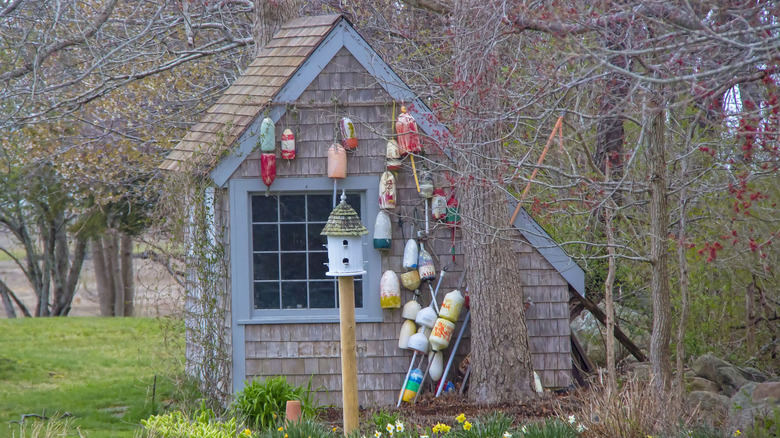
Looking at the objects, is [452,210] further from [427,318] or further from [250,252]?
[250,252]

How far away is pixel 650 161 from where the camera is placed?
6.08 meters

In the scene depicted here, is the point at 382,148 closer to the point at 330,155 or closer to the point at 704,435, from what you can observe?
the point at 330,155

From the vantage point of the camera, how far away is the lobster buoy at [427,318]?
7328 millimetres

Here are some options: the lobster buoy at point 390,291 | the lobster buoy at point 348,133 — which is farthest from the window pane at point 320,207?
the lobster buoy at point 390,291

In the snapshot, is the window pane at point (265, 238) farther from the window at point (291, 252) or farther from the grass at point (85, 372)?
the grass at point (85, 372)

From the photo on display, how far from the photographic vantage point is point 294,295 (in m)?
7.57

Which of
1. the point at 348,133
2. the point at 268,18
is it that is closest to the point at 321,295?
the point at 348,133

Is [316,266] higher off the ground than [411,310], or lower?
higher

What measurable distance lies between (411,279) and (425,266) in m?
0.19

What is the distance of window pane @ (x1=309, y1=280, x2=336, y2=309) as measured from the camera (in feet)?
24.8

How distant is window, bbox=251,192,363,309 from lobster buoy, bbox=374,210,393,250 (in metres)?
0.36

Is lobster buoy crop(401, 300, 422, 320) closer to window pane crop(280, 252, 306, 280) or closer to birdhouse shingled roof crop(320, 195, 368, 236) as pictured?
window pane crop(280, 252, 306, 280)

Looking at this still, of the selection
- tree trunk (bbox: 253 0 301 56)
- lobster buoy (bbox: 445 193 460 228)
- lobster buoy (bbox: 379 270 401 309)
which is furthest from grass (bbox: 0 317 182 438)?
tree trunk (bbox: 253 0 301 56)

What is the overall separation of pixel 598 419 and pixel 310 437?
2017 mm
